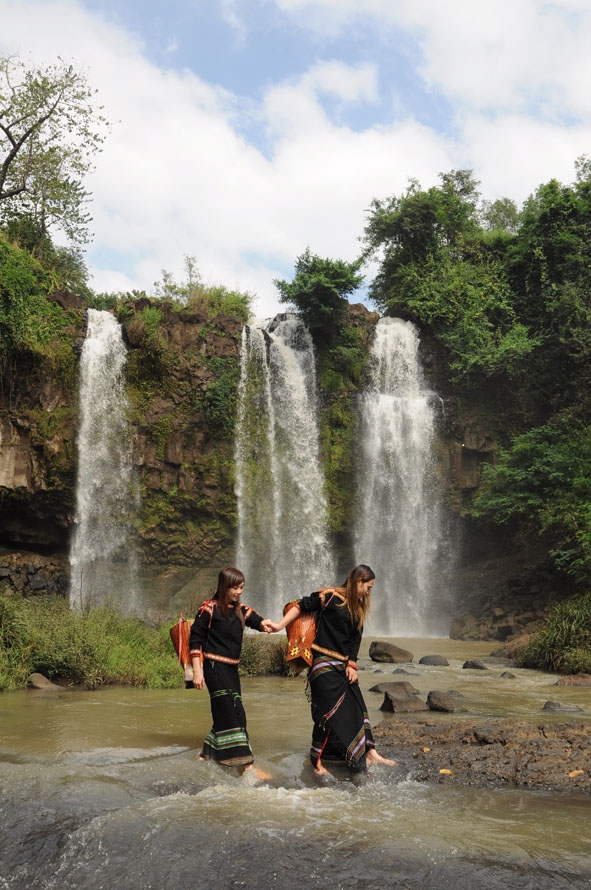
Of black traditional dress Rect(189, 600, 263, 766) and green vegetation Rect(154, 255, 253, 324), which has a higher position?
green vegetation Rect(154, 255, 253, 324)

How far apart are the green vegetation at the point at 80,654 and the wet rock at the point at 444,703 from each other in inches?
138

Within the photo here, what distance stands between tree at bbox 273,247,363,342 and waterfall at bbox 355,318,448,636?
8.83ft

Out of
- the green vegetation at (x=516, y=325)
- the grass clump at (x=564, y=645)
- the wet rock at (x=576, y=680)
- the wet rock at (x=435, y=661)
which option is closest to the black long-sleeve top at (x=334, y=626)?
the wet rock at (x=576, y=680)

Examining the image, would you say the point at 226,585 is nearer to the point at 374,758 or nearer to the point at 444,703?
the point at 374,758

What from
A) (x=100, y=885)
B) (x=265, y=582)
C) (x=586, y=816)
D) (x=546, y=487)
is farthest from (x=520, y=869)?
(x=265, y=582)

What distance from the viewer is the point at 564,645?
1295 centimetres

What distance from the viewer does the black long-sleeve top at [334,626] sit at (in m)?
5.71

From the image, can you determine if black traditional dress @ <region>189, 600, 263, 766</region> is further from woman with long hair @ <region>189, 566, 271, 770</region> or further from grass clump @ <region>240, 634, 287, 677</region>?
grass clump @ <region>240, 634, 287, 677</region>

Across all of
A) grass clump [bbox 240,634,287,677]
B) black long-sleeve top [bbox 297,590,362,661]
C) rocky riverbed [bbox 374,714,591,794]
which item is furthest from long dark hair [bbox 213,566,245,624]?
grass clump [bbox 240,634,287,677]

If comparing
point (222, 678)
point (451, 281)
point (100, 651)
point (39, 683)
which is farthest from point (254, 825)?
point (451, 281)

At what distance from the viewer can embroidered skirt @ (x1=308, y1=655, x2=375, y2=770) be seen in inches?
216

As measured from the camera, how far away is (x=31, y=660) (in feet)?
33.5

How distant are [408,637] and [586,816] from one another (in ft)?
55.2

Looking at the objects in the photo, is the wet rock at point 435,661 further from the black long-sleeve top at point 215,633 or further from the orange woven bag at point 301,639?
the black long-sleeve top at point 215,633
